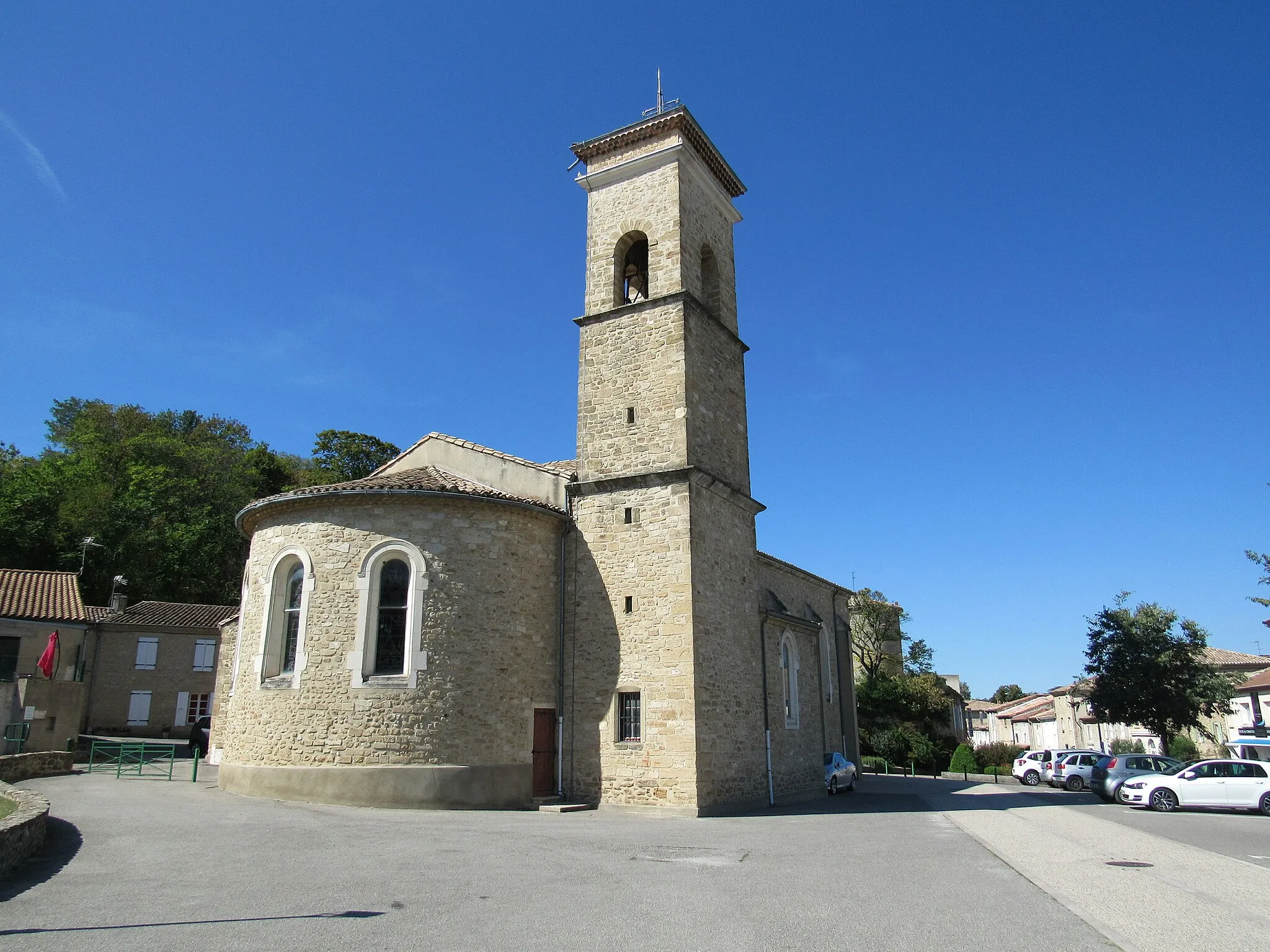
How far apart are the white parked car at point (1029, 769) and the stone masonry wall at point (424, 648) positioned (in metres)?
24.0

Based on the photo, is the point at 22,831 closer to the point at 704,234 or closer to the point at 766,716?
the point at 766,716

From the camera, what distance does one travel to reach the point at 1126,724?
1303 inches

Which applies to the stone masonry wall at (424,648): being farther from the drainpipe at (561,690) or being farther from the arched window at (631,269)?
the arched window at (631,269)

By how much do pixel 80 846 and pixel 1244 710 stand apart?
48669 mm

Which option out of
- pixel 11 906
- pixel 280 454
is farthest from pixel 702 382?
pixel 280 454

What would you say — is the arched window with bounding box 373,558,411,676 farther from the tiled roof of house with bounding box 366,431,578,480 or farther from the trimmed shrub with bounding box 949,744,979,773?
the trimmed shrub with bounding box 949,744,979,773

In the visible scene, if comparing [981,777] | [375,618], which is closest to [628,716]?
[375,618]

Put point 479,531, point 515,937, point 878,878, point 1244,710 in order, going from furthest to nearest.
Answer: point 1244,710 < point 479,531 < point 878,878 < point 515,937

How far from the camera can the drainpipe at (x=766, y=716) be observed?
19.8 meters

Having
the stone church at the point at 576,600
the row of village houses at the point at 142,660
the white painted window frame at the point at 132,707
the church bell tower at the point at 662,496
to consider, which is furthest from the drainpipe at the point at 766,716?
the white painted window frame at the point at 132,707

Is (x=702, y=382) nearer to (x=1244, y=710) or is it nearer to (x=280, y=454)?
(x=1244, y=710)

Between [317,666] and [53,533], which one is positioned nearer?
[317,666]

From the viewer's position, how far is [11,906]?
24.2 ft

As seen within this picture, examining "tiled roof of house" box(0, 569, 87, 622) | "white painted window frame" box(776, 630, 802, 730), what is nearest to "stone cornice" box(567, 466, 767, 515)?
"white painted window frame" box(776, 630, 802, 730)
